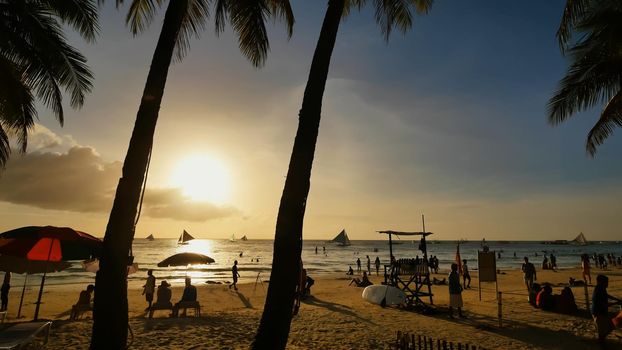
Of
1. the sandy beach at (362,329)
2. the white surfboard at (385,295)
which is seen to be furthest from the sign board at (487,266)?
the white surfboard at (385,295)

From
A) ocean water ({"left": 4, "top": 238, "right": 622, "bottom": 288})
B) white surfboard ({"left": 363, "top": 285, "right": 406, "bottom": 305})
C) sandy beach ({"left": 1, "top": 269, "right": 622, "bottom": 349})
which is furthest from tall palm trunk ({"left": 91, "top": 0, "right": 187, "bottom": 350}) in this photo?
ocean water ({"left": 4, "top": 238, "right": 622, "bottom": 288})

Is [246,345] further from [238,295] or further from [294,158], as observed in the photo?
[238,295]

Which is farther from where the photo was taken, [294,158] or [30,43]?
[30,43]

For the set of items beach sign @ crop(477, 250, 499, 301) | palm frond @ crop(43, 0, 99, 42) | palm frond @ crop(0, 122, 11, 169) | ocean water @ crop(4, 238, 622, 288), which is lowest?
ocean water @ crop(4, 238, 622, 288)

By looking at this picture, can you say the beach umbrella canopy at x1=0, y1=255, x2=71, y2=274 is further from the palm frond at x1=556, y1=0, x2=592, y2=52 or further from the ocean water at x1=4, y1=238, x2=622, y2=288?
the ocean water at x1=4, y1=238, x2=622, y2=288

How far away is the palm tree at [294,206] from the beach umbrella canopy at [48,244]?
18.5 feet

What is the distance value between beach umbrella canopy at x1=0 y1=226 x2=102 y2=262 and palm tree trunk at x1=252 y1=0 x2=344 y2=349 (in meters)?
5.62

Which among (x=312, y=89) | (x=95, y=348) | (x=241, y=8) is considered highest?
(x=241, y=8)

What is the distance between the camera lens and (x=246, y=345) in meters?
10.3

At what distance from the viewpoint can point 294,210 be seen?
5.96 metres

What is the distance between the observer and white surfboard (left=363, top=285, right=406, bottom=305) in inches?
660

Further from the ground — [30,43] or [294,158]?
[30,43]

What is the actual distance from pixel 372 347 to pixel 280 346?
227 inches

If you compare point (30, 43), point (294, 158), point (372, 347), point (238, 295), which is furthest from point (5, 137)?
point (238, 295)
